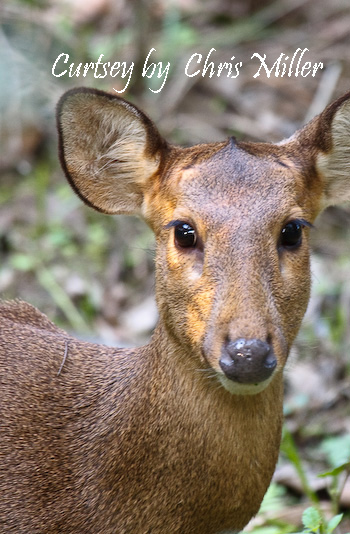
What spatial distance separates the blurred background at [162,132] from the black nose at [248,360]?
1.98 metres

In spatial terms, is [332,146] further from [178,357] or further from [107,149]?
[178,357]

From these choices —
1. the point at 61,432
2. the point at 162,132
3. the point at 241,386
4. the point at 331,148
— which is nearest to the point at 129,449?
the point at 61,432

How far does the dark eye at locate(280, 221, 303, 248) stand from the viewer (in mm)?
3496

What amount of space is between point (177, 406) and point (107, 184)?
1025 millimetres

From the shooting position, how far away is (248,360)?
10.0ft

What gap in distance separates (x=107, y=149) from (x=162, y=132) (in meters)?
4.54

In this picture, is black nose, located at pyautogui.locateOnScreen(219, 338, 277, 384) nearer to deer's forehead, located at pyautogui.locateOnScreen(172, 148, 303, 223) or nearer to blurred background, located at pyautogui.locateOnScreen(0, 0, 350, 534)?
deer's forehead, located at pyautogui.locateOnScreen(172, 148, 303, 223)

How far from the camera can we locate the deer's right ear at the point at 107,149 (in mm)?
3865

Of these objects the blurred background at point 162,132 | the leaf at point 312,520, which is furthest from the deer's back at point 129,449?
the blurred background at point 162,132

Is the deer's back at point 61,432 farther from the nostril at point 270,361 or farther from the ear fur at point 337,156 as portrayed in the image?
the ear fur at point 337,156

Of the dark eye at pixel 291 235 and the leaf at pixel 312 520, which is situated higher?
the dark eye at pixel 291 235

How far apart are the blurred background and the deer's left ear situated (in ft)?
5.68

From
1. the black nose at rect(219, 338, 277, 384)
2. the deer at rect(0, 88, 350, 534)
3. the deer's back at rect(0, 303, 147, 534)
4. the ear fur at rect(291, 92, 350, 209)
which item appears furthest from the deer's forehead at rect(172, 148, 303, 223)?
the deer's back at rect(0, 303, 147, 534)

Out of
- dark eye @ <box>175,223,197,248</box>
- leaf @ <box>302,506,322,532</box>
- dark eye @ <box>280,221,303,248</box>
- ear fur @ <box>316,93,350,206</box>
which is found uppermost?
ear fur @ <box>316,93,350,206</box>
